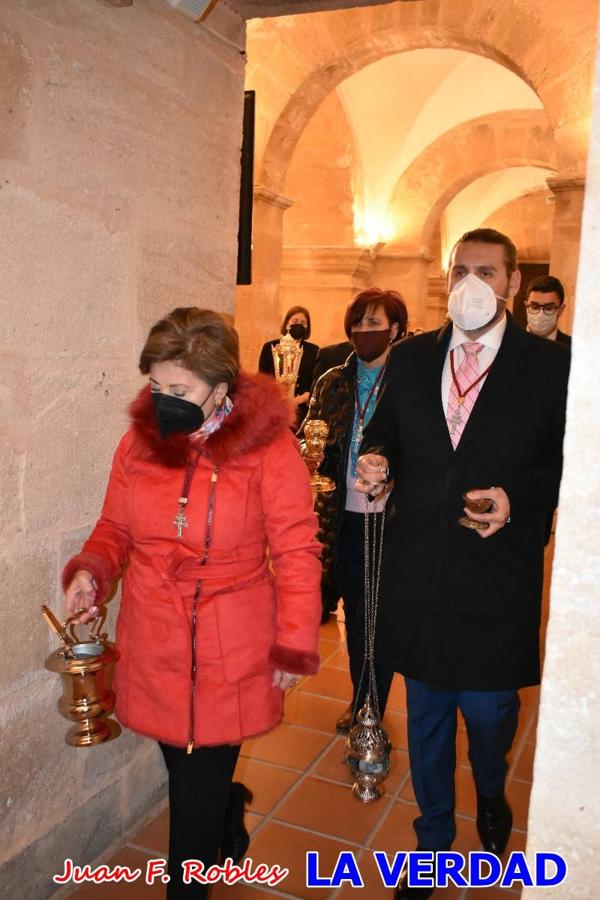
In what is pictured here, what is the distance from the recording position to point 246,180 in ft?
10.7

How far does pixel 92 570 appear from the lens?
193cm

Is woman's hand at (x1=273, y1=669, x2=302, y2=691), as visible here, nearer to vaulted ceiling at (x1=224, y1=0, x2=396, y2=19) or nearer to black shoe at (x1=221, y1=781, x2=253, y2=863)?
black shoe at (x1=221, y1=781, x2=253, y2=863)

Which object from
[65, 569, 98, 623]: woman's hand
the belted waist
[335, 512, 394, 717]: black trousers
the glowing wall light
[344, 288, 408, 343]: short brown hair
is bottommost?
[335, 512, 394, 717]: black trousers

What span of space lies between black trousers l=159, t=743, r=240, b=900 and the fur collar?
2.42 feet

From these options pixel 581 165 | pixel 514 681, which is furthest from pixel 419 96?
pixel 514 681

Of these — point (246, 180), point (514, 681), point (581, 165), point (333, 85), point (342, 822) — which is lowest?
point (342, 822)

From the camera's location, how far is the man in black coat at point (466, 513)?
2109mm

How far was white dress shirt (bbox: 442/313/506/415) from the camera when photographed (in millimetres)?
2178

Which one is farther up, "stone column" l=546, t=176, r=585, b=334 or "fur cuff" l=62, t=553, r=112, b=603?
"stone column" l=546, t=176, r=585, b=334

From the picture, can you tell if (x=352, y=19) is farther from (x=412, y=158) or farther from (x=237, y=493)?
(x=237, y=493)

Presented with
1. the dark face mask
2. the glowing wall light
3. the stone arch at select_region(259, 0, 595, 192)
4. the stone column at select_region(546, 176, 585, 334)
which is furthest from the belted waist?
the glowing wall light

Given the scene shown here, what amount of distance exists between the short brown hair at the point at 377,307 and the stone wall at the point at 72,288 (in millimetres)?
751

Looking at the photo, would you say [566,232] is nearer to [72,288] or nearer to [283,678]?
[72,288]

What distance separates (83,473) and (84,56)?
1.17 meters
